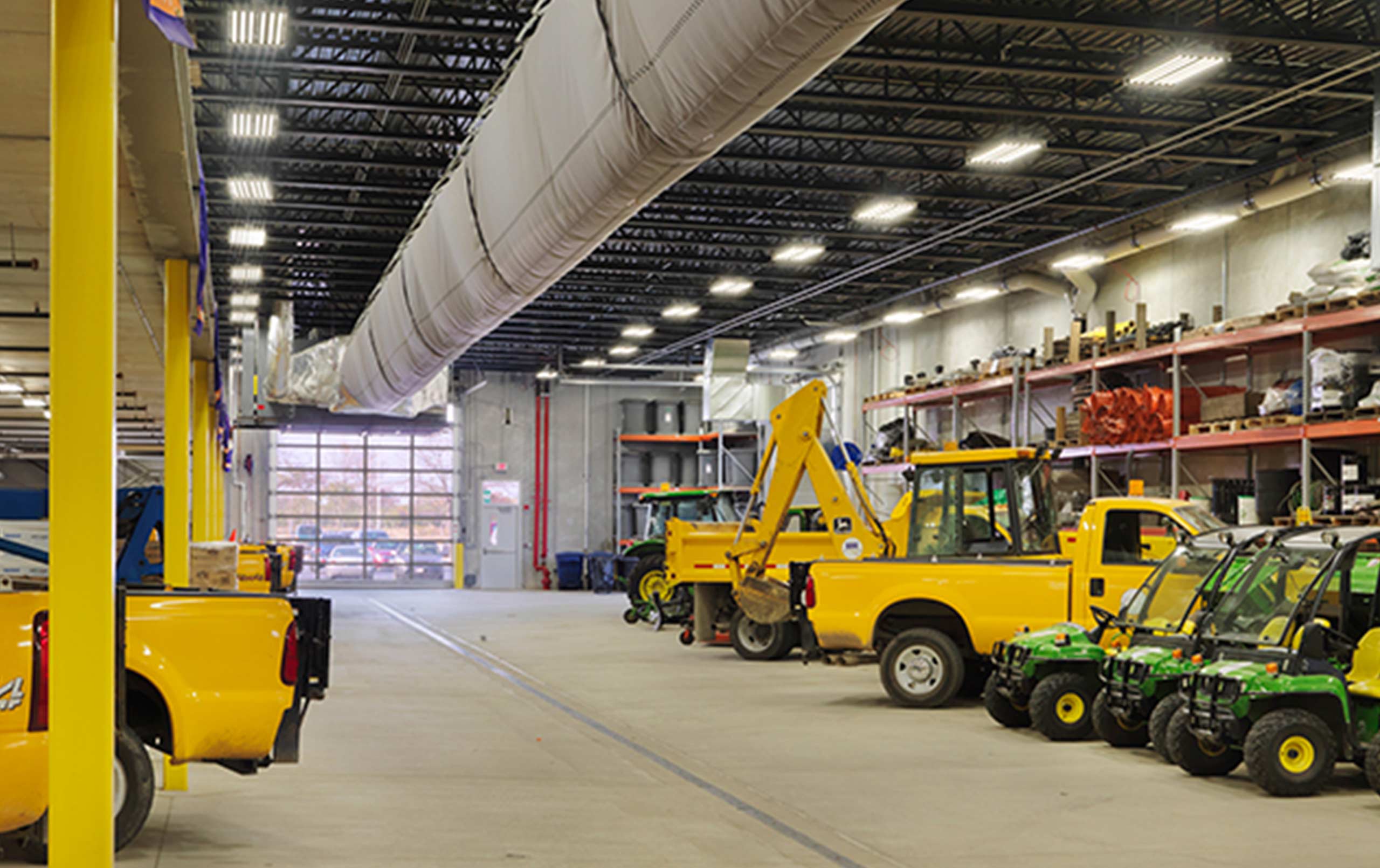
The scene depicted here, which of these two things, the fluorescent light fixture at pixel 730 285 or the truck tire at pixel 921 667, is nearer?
the truck tire at pixel 921 667

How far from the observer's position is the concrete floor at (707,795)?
7.20 metres

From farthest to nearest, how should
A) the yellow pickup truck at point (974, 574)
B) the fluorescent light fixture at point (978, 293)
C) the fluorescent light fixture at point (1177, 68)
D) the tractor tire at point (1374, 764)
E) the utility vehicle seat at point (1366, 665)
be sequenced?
1. the fluorescent light fixture at point (978, 293)
2. the fluorescent light fixture at point (1177, 68)
3. the yellow pickup truck at point (974, 574)
4. the utility vehicle seat at point (1366, 665)
5. the tractor tire at point (1374, 764)

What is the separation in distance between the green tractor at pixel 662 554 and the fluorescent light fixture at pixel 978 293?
19.5ft

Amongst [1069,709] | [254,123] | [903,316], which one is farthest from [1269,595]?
[903,316]

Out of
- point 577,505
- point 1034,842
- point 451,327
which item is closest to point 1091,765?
point 1034,842

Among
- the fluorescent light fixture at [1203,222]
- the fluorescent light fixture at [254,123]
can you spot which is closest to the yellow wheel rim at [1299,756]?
the fluorescent light fixture at [1203,222]

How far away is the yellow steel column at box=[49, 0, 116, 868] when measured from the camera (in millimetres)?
5387

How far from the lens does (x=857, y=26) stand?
17.5 feet

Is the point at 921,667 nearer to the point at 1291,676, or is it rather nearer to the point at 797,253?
the point at 1291,676

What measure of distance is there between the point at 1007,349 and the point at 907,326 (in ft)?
23.0

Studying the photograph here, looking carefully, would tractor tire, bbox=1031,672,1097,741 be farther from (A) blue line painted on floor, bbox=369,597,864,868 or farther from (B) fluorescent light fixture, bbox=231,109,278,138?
(B) fluorescent light fixture, bbox=231,109,278,138

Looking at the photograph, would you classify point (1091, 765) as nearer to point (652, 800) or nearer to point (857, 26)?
point (652, 800)

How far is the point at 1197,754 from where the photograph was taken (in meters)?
9.49

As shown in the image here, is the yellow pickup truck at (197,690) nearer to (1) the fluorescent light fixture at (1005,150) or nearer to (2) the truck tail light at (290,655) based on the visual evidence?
(2) the truck tail light at (290,655)
